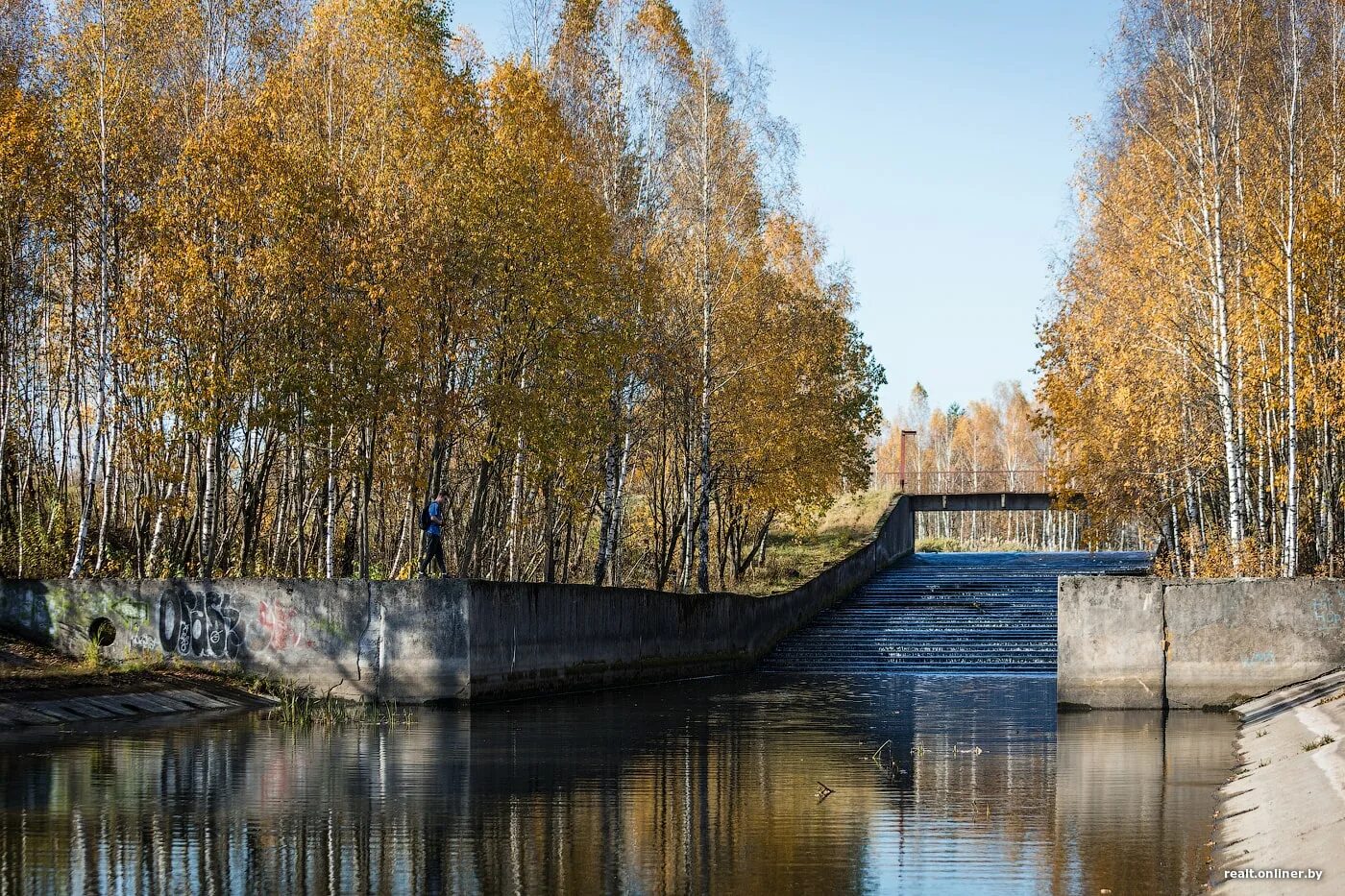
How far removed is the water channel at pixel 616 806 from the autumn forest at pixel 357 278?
294 inches

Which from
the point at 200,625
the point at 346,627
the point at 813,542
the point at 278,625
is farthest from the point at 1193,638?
the point at 813,542

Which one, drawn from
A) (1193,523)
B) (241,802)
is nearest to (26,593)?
(241,802)

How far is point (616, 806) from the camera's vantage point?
1396cm

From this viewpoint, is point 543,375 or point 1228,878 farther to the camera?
point 543,375

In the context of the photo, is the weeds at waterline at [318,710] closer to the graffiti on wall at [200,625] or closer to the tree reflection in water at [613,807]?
the tree reflection in water at [613,807]

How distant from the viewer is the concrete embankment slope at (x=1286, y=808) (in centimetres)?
987

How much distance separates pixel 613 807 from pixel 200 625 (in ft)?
48.5

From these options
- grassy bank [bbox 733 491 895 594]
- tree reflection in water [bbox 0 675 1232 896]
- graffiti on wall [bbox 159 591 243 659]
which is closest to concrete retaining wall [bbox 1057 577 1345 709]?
tree reflection in water [bbox 0 675 1232 896]

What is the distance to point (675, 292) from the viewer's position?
3916cm

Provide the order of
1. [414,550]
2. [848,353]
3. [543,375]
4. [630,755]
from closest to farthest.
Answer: [630,755] → [543,375] → [414,550] → [848,353]

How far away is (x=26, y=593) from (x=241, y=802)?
1565 cm

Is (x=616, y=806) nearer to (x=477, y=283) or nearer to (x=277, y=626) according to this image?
(x=277, y=626)

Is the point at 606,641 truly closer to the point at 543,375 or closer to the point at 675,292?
the point at 543,375

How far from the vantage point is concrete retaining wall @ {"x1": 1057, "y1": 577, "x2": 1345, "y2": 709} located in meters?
25.1
